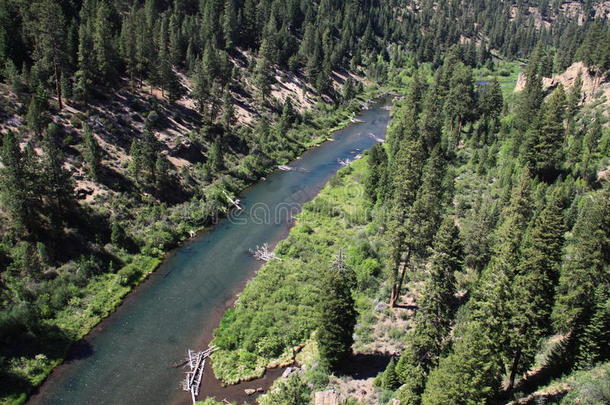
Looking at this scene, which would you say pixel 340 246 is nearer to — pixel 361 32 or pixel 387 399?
pixel 387 399

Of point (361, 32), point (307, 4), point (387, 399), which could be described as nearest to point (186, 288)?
point (387, 399)

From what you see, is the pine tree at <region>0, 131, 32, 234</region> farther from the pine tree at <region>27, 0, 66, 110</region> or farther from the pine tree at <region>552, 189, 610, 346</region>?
the pine tree at <region>552, 189, 610, 346</region>

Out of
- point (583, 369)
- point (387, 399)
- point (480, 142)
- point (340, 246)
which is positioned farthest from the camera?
point (480, 142)

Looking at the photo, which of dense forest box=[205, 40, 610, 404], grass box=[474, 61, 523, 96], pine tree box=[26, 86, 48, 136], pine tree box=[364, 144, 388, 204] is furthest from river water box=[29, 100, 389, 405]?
grass box=[474, 61, 523, 96]

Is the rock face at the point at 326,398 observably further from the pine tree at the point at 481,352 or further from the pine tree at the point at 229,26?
the pine tree at the point at 229,26

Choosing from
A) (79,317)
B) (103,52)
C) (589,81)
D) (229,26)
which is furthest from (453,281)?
(229,26)

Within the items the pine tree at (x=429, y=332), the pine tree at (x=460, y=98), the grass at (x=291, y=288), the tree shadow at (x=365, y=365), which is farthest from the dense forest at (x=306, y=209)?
the tree shadow at (x=365, y=365)

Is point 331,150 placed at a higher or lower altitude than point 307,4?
lower
